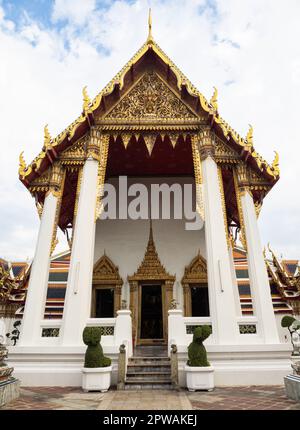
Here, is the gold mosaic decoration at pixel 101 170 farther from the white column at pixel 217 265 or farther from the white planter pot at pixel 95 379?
the white planter pot at pixel 95 379

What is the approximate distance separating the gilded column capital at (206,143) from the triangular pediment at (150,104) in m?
0.47

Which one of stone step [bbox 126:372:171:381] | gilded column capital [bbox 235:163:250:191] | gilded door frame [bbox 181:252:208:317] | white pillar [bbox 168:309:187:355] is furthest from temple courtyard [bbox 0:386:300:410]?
gilded column capital [bbox 235:163:250:191]

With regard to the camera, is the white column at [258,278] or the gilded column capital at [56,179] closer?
the white column at [258,278]

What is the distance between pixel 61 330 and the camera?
557cm

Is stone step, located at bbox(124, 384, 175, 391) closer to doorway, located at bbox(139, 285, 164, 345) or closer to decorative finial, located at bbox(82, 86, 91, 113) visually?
doorway, located at bbox(139, 285, 164, 345)

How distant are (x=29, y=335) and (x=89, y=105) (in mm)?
4928

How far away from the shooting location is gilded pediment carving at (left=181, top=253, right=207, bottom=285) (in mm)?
8531

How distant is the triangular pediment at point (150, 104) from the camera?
7.38m

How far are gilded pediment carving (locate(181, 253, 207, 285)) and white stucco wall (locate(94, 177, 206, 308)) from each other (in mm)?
129

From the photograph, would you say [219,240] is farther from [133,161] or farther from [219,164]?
[133,161]

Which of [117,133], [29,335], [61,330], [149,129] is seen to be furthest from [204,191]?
[29,335]

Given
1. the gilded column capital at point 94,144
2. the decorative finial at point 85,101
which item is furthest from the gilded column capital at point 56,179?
the decorative finial at point 85,101

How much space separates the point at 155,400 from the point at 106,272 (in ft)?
16.4

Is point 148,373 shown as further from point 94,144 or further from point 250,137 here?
point 250,137
